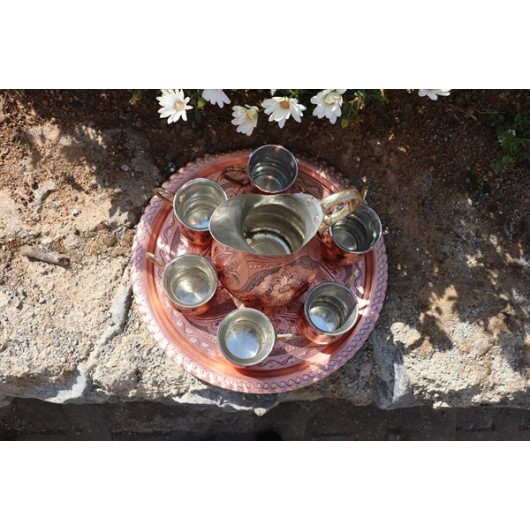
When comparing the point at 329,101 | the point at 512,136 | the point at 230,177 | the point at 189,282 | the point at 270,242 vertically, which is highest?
the point at 512,136

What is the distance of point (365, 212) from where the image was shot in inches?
104

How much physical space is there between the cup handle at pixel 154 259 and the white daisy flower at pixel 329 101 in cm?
95

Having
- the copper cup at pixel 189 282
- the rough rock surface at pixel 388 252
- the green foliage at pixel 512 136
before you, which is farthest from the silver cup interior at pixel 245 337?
the green foliage at pixel 512 136

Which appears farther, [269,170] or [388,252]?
[388,252]

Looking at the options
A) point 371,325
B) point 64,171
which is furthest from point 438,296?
point 64,171

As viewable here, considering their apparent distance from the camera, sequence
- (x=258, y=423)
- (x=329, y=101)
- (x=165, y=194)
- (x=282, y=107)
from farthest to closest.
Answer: (x=258, y=423) → (x=165, y=194) → (x=282, y=107) → (x=329, y=101)

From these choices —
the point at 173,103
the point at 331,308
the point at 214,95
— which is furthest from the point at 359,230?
the point at 173,103

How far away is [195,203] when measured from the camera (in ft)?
8.69

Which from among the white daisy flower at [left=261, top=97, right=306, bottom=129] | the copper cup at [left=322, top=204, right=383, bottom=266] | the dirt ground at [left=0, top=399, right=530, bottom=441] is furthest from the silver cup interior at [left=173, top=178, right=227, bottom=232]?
the dirt ground at [left=0, top=399, right=530, bottom=441]

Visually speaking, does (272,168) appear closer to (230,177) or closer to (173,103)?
(230,177)

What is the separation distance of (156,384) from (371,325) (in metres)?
1.08

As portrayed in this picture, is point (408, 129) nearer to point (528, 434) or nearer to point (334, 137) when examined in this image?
point (334, 137)

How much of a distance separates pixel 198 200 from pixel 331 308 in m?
0.81

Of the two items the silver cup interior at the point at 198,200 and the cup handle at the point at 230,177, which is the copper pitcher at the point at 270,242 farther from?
the cup handle at the point at 230,177
